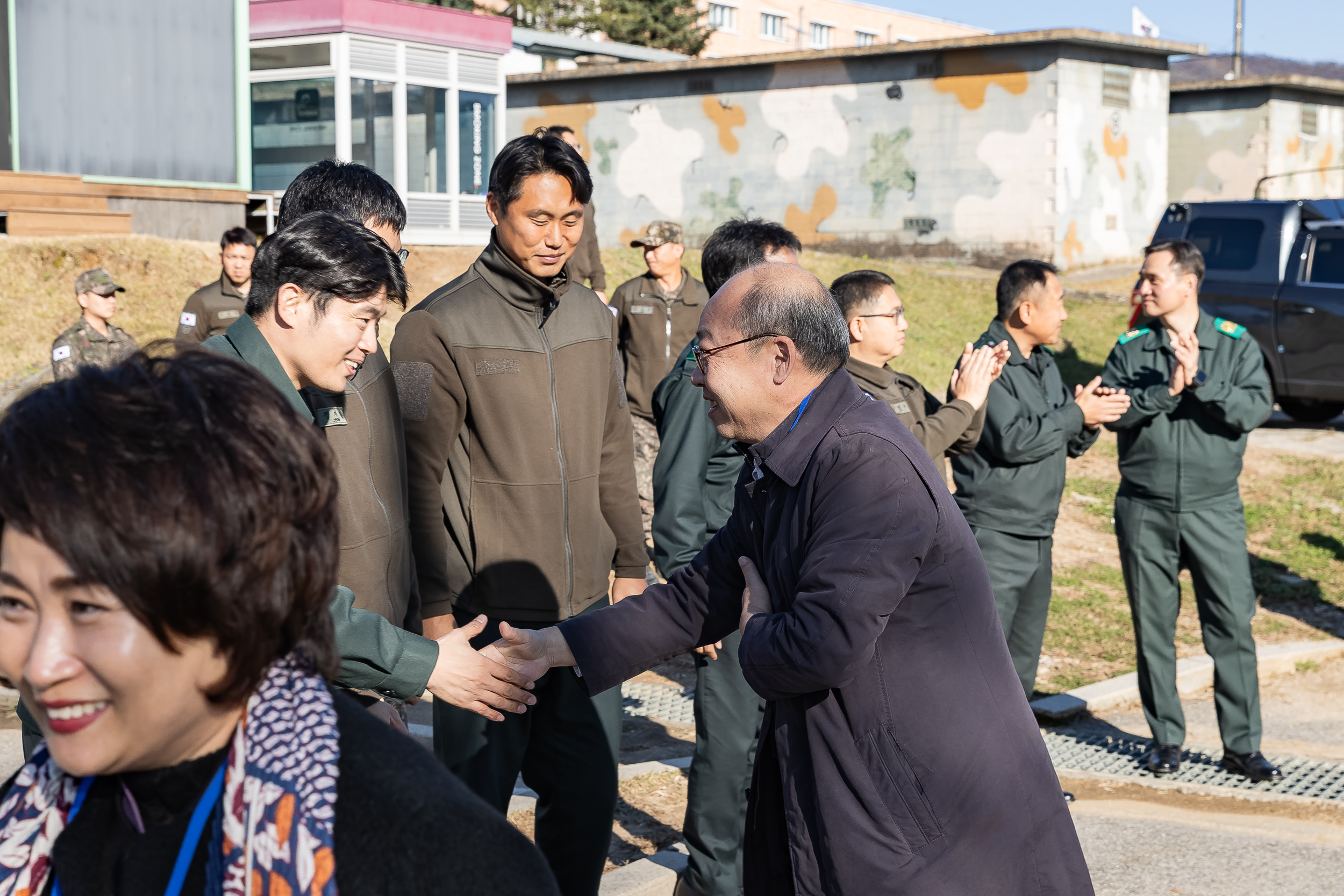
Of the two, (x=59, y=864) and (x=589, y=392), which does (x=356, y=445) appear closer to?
(x=589, y=392)

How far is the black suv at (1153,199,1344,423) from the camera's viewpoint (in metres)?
14.5

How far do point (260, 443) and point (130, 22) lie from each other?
18639 mm

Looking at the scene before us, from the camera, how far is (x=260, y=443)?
1.41 meters

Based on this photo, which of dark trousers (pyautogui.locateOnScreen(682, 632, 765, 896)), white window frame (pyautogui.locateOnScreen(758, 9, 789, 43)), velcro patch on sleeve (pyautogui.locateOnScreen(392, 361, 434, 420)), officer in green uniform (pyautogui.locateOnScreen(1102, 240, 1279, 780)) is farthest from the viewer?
white window frame (pyautogui.locateOnScreen(758, 9, 789, 43))

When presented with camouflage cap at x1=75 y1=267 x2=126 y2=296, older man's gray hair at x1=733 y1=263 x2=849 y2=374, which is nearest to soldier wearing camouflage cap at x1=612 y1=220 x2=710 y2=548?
camouflage cap at x1=75 y1=267 x2=126 y2=296

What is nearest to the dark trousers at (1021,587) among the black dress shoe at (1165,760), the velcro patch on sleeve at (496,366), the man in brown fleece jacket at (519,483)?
the black dress shoe at (1165,760)

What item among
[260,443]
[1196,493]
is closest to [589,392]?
[260,443]

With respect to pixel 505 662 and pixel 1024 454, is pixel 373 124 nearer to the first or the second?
pixel 1024 454

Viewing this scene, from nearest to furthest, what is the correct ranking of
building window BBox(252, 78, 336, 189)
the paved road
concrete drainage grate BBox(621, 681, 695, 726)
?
the paved road < concrete drainage grate BBox(621, 681, 695, 726) < building window BBox(252, 78, 336, 189)

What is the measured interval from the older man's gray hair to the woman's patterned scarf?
1589 millimetres

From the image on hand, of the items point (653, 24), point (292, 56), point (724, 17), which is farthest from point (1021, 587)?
point (724, 17)

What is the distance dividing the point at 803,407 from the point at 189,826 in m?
1.70

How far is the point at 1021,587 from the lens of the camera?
219 inches

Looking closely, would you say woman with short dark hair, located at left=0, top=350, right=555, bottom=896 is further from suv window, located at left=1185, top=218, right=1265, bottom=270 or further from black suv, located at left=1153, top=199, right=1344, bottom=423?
suv window, located at left=1185, top=218, right=1265, bottom=270
